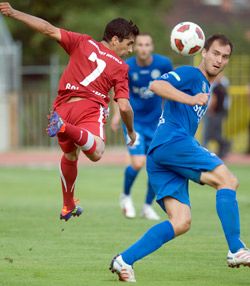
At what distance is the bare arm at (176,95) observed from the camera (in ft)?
26.9

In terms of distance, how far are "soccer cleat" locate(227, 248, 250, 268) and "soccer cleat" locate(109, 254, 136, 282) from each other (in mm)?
820

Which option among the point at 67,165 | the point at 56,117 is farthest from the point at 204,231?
the point at 56,117

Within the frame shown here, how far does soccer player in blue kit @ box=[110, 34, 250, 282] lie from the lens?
8414 millimetres

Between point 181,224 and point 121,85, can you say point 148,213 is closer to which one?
point 121,85

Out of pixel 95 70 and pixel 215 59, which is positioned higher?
pixel 215 59

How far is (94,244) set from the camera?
11.0 metres

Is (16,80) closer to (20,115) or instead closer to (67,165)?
(20,115)

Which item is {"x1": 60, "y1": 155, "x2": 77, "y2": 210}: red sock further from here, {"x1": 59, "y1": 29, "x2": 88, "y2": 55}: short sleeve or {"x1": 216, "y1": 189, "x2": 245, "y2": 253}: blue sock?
{"x1": 216, "y1": 189, "x2": 245, "y2": 253}: blue sock

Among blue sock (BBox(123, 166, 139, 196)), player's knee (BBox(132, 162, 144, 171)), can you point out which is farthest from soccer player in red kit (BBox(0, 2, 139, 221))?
blue sock (BBox(123, 166, 139, 196))

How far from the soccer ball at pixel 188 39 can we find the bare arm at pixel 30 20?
1360 mm

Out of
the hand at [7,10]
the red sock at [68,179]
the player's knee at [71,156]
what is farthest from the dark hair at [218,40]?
the red sock at [68,179]

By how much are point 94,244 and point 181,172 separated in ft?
8.82

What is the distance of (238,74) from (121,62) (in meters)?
20.4

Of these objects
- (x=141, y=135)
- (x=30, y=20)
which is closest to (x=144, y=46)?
(x=141, y=135)
